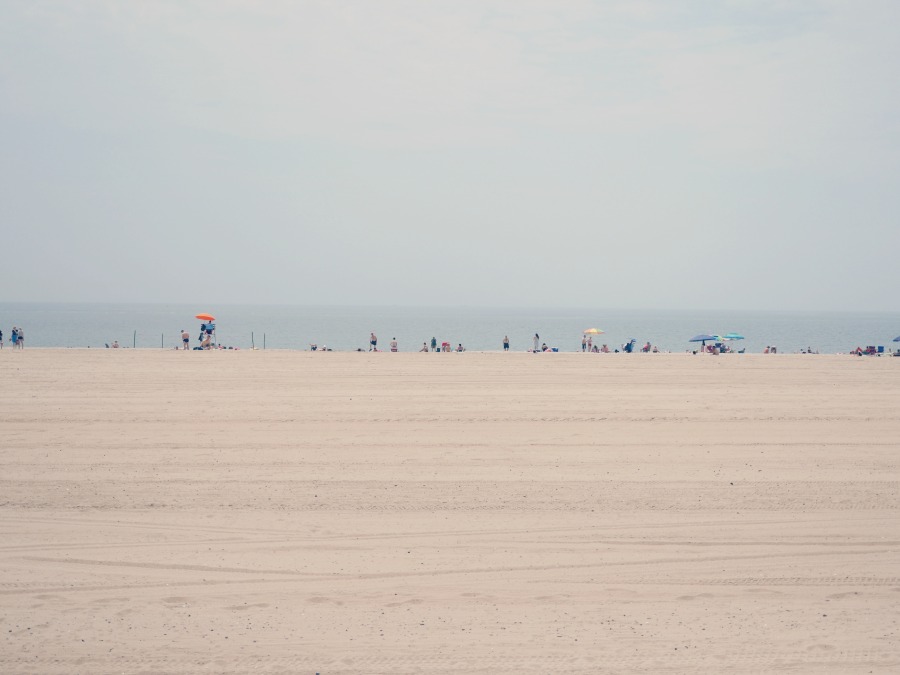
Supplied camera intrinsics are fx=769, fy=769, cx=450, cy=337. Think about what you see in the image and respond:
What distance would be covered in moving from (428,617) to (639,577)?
2.28 meters

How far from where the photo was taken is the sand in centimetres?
626

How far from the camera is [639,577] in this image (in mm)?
7664

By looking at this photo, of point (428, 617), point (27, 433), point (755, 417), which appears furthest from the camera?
point (755, 417)

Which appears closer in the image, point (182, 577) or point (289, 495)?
point (182, 577)

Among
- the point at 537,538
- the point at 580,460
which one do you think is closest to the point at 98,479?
the point at 537,538

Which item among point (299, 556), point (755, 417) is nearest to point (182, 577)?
point (299, 556)

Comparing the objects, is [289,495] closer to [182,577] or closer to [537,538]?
[182,577]

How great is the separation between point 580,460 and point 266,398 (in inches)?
322

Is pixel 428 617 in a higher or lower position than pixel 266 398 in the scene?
lower

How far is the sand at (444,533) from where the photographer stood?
20.5 ft

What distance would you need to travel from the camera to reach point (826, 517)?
9594 mm

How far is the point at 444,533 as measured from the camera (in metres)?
8.95

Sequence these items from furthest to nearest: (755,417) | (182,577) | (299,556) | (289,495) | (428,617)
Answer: (755,417) → (289,495) → (299,556) → (182,577) → (428,617)

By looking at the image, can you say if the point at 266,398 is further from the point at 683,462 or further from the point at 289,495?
the point at 683,462
